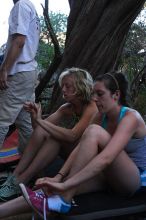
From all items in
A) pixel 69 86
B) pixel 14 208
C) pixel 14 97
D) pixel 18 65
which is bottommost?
pixel 14 208

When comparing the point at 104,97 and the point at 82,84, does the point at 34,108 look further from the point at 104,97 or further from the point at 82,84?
the point at 104,97

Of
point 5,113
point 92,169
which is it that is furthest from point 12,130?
point 92,169

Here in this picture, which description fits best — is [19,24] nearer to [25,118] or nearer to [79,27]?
[25,118]

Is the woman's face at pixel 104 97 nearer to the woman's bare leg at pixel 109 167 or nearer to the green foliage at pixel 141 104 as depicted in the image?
the woman's bare leg at pixel 109 167

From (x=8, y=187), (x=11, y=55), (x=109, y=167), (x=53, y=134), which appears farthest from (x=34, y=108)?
(x=109, y=167)

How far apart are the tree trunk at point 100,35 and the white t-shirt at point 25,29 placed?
1375mm

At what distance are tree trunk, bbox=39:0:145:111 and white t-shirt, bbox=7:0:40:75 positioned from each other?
1.38 metres

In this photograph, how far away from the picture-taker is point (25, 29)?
3861mm

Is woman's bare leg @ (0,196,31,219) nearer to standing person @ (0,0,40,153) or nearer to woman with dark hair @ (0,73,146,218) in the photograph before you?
woman with dark hair @ (0,73,146,218)

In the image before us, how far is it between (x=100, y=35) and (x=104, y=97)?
2.22 meters

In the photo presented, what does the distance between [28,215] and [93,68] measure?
7.89 feet

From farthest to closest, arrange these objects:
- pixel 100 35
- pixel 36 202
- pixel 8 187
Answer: pixel 100 35 → pixel 8 187 → pixel 36 202

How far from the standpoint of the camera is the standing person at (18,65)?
152 inches

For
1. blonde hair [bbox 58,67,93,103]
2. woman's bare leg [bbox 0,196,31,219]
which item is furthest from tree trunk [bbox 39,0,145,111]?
woman's bare leg [bbox 0,196,31,219]
